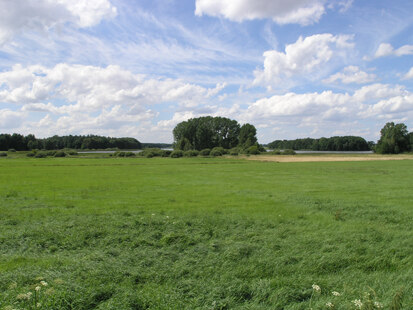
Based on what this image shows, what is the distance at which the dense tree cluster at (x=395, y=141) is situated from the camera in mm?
123500

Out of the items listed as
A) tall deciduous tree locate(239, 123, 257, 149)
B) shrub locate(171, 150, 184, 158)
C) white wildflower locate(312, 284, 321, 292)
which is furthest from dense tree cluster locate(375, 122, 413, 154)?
white wildflower locate(312, 284, 321, 292)

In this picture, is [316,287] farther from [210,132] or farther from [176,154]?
[210,132]

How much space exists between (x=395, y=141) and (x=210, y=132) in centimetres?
8573

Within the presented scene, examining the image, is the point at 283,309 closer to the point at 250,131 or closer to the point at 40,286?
the point at 40,286

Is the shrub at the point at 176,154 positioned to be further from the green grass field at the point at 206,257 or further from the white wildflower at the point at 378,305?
the white wildflower at the point at 378,305

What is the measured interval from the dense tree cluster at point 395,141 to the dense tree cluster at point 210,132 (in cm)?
5847

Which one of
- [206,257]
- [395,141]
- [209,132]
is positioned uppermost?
[209,132]

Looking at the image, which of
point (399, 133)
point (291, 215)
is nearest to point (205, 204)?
point (291, 215)

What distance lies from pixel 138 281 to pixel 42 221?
710cm

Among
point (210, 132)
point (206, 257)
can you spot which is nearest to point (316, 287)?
point (206, 257)

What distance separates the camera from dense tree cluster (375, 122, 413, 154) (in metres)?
124

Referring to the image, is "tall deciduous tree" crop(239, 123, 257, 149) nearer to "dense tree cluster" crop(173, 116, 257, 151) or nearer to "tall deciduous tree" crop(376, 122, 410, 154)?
"dense tree cluster" crop(173, 116, 257, 151)

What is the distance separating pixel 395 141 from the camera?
125 metres

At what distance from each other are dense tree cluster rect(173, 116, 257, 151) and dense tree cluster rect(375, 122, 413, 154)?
192ft
